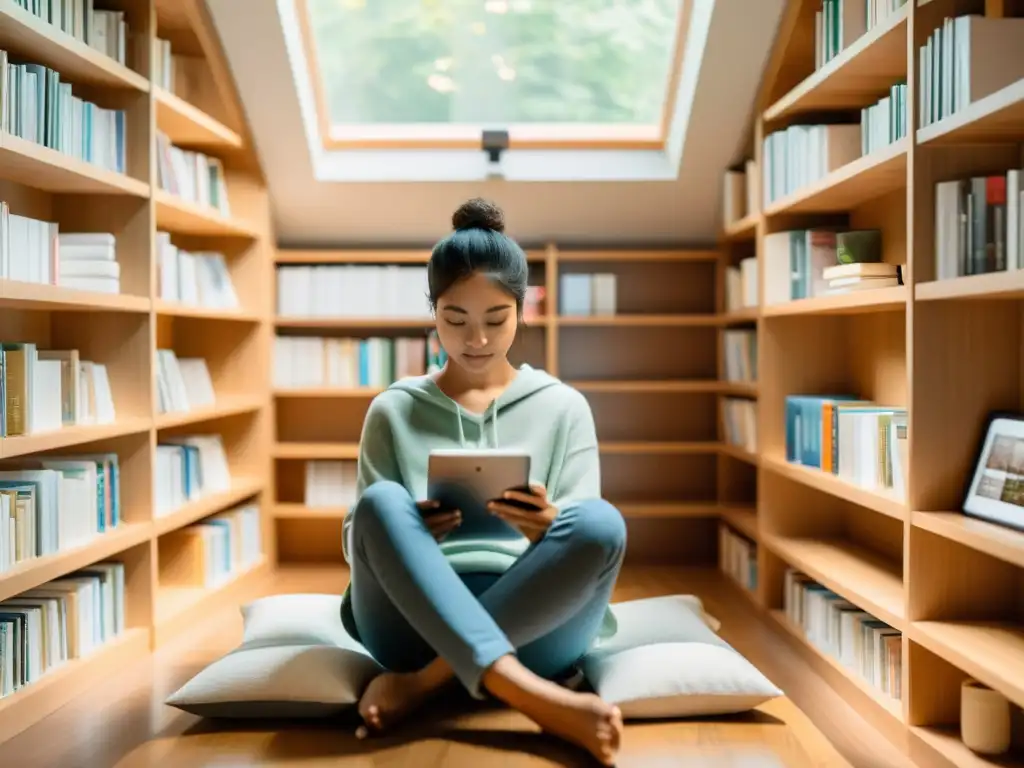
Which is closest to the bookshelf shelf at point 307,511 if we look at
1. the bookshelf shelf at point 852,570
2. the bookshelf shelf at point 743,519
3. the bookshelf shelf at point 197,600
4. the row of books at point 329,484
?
the row of books at point 329,484

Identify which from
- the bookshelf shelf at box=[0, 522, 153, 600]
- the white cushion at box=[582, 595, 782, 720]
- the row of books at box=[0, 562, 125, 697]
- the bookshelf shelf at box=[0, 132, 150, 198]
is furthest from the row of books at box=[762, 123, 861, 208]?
the row of books at box=[0, 562, 125, 697]

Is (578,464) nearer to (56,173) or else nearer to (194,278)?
(56,173)

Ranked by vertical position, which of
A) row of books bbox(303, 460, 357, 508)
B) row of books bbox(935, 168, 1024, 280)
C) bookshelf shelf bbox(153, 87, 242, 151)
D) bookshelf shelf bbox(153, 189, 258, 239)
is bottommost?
row of books bbox(303, 460, 357, 508)

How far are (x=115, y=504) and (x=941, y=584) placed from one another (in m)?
2.38

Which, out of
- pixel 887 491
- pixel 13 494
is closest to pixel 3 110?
pixel 13 494

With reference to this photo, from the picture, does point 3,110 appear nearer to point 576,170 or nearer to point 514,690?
point 514,690

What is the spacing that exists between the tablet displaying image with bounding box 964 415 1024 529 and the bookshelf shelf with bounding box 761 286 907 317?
39 cm

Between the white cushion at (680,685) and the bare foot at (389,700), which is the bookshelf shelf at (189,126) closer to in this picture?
the bare foot at (389,700)

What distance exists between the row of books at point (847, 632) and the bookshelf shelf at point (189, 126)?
2647mm

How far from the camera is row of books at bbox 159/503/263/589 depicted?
377 cm

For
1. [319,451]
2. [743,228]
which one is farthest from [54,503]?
[743,228]

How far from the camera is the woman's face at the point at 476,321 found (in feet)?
8.08

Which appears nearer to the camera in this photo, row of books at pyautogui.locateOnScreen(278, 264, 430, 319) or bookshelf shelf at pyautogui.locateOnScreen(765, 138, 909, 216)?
bookshelf shelf at pyautogui.locateOnScreen(765, 138, 909, 216)

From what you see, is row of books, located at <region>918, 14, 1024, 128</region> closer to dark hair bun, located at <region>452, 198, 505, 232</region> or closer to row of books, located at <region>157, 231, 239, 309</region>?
dark hair bun, located at <region>452, 198, 505, 232</region>
